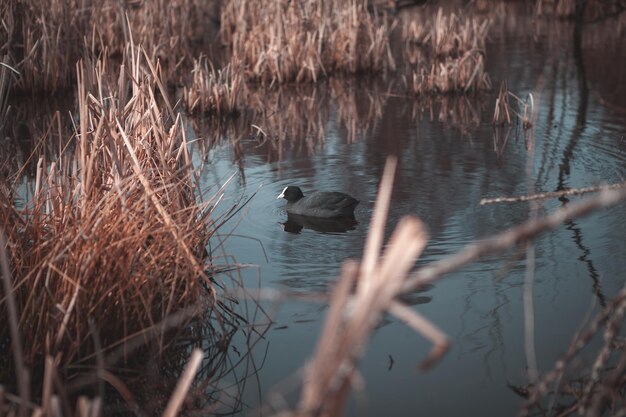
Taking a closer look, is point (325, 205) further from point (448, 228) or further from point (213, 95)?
point (213, 95)

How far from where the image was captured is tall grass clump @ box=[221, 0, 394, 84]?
10227mm

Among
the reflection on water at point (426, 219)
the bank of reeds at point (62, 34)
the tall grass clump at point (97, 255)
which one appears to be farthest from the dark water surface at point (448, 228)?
the bank of reeds at point (62, 34)

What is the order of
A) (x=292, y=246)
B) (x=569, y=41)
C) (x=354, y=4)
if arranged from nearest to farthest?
1. (x=292, y=246)
2. (x=354, y=4)
3. (x=569, y=41)

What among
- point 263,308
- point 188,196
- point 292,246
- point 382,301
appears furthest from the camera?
point 292,246

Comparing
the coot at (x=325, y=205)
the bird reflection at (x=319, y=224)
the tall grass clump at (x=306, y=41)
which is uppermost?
the tall grass clump at (x=306, y=41)

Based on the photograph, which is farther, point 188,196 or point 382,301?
point 188,196

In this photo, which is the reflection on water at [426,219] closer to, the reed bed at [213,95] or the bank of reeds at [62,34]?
the reed bed at [213,95]

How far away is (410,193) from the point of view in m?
5.87

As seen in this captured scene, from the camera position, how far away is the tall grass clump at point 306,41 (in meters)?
10.2

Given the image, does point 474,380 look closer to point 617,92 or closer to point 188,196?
point 188,196

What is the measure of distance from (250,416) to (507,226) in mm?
2511

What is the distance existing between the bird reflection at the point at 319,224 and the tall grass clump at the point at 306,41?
190 inches

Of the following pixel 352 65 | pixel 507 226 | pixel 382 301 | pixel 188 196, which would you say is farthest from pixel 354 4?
pixel 382 301

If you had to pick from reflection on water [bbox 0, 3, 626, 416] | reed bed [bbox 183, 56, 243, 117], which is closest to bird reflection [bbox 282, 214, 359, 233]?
reflection on water [bbox 0, 3, 626, 416]
